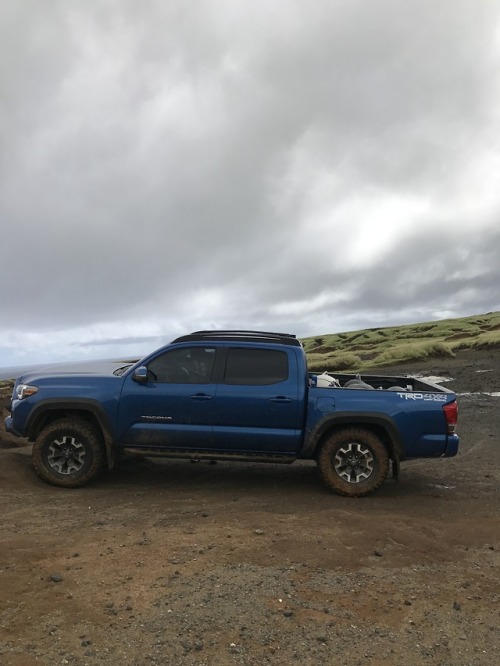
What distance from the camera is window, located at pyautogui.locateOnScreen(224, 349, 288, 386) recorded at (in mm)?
7352

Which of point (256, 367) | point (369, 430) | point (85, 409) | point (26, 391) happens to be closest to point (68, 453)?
point (85, 409)

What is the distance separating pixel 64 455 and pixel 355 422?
13.5 feet

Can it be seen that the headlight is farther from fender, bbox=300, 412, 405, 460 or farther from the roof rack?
fender, bbox=300, 412, 405, 460

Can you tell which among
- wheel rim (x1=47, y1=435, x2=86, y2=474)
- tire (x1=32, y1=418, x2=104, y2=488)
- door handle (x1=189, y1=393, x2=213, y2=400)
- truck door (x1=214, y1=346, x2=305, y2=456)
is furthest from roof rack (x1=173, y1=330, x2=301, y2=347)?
wheel rim (x1=47, y1=435, x2=86, y2=474)

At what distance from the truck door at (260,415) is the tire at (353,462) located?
48cm

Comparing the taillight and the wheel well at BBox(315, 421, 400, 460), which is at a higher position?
the taillight

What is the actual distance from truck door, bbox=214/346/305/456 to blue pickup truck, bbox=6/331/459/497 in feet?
0.05

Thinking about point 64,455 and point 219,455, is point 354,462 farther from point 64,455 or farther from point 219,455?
point 64,455

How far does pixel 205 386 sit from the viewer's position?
732 centimetres

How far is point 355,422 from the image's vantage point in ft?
23.6

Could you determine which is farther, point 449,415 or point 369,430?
point 369,430

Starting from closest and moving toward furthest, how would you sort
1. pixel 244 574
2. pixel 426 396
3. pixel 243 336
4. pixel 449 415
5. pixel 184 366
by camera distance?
pixel 244 574 → pixel 449 415 → pixel 426 396 → pixel 184 366 → pixel 243 336

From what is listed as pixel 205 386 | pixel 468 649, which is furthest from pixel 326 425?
pixel 468 649

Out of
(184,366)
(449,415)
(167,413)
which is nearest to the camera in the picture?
(449,415)
